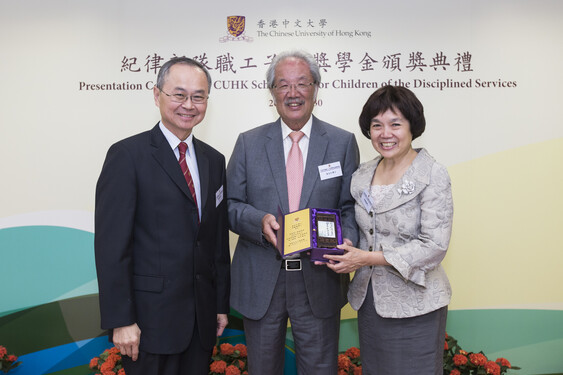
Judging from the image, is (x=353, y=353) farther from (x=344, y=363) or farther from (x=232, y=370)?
(x=232, y=370)

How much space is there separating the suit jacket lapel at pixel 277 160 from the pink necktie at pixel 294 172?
4cm

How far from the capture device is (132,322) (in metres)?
1.75

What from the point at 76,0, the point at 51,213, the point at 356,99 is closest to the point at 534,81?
the point at 356,99

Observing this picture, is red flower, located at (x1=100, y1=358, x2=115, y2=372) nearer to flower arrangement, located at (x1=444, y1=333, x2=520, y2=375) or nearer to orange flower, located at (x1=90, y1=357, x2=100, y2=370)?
orange flower, located at (x1=90, y1=357, x2=100, y2=370)

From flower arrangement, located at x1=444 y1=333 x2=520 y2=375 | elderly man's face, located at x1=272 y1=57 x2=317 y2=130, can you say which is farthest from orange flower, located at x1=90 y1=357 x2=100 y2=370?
flower arrangement, located at x1=444 y1=333 x2=520 y2=375

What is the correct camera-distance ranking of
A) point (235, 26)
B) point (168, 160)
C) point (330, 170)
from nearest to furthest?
point (168, 160) < point (330, 170) < point (235, 26)

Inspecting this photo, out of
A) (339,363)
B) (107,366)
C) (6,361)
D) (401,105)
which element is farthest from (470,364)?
(6,361)

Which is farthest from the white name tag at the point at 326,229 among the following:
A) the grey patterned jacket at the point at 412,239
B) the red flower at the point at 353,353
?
the red flower at the point at 353,353

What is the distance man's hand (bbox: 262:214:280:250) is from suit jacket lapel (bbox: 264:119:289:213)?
0.12 m

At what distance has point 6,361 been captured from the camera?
10.5ft

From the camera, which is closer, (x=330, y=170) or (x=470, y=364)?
(x=330, y=170)

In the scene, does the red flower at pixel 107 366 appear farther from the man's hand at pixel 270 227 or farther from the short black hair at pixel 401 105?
the short black hair at pixel 401 105

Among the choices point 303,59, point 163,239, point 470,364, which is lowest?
point 470,364

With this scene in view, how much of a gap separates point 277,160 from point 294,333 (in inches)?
35.7
